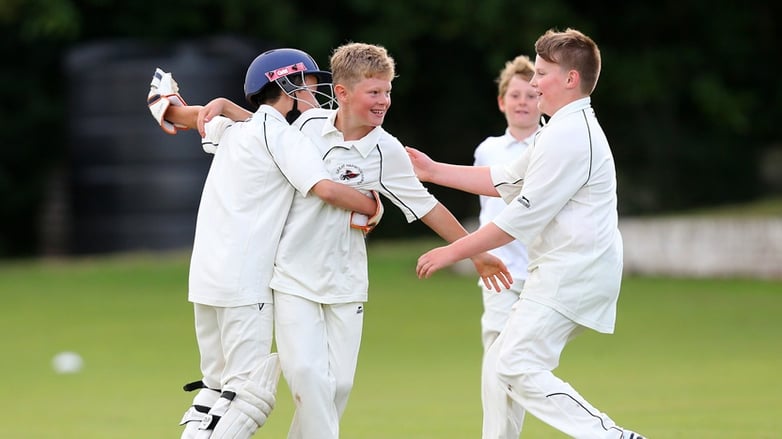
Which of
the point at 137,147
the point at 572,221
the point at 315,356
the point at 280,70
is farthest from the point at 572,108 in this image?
the point at 137,147

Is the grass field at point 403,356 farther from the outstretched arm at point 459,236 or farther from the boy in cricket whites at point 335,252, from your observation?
the boy in cricket whites at point 335,252

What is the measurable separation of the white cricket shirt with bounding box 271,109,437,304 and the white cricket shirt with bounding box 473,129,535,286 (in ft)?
3.40

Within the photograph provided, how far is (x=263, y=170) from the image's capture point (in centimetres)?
516

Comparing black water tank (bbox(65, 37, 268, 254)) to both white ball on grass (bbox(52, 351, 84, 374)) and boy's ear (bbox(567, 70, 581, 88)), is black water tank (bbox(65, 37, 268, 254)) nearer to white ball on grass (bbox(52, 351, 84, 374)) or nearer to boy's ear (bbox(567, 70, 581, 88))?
white ball on grass (bbox(52, 351, 84, 374))

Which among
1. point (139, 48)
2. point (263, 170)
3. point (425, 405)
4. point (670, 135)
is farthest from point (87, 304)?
point (670, 135)

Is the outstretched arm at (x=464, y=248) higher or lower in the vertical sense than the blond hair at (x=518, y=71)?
lower

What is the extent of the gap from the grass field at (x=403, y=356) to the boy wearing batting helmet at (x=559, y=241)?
1.99 metres

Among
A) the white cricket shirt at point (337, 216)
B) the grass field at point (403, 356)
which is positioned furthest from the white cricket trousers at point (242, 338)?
the grass field at point (403, 356)

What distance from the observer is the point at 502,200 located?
6461 millimetres

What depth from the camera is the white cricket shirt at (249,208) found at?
5094mm

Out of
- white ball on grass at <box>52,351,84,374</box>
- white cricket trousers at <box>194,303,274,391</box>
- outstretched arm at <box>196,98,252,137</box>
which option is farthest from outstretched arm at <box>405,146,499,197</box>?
white ball on grass at <box>52,351,84,374</box>

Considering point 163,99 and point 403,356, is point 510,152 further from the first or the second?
point 403,356

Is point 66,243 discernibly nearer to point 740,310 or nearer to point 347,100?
point 740,310

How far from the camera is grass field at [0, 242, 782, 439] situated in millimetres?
7824
